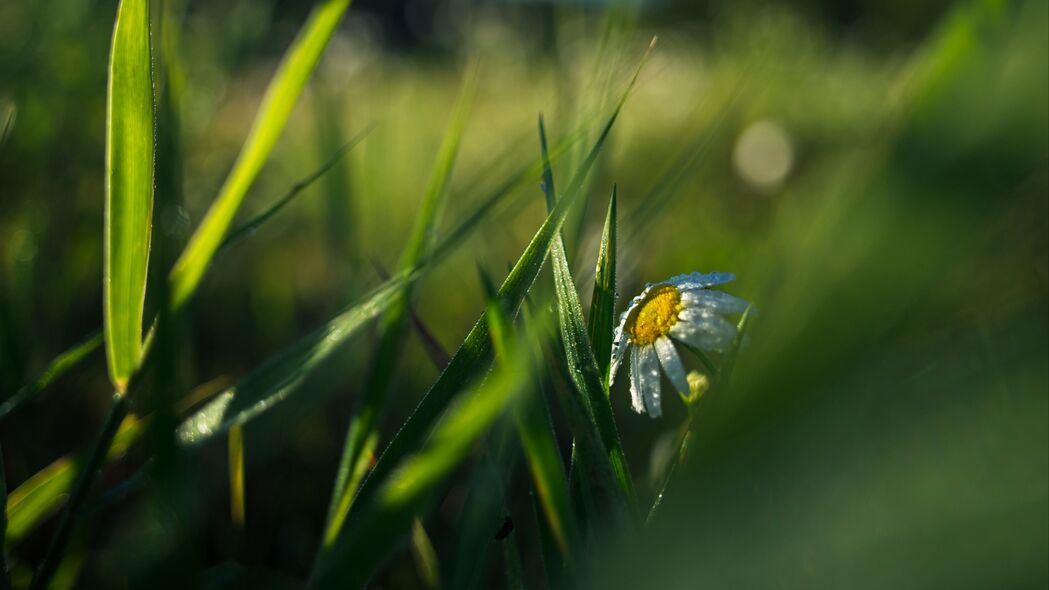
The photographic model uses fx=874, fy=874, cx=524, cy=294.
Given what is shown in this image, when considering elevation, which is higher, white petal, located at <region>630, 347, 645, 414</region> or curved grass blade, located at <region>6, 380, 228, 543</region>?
curved grass blade, located at <region>6, 380, 228, 543</region>

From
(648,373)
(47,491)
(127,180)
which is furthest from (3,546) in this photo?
(648,373)

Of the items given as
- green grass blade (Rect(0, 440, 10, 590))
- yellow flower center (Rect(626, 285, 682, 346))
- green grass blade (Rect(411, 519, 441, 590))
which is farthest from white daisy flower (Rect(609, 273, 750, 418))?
green grass blade (Rect(0, 440, 10, 590))

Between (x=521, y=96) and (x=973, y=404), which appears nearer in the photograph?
(x=973, y=404)

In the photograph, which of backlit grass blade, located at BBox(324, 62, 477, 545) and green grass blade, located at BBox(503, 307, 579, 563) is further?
backlit grass blade, located at BBox(324, 62, 477, 545)

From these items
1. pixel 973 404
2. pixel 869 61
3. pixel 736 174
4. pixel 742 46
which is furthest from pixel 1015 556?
pixel 869 61

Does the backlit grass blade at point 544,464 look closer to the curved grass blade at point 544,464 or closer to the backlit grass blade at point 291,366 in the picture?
the curved grass blade at point 544,464

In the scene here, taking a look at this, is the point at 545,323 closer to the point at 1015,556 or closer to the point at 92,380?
the point at 1015,556

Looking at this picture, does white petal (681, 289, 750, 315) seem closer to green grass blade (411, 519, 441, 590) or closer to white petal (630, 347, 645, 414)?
white petal (630, 347, 645, 414)
